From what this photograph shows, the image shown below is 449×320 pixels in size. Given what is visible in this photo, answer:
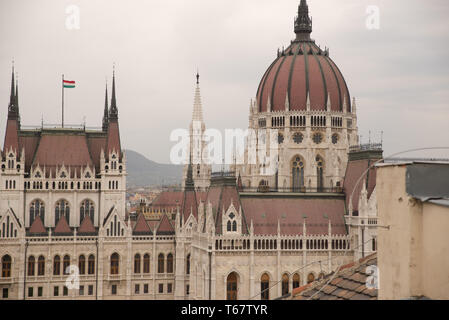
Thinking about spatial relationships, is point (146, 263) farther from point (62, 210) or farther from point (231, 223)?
point (231, 223)

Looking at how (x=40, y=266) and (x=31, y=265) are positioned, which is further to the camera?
(x=40, y=266)

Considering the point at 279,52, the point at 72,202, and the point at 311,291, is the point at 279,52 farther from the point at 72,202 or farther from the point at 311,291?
the point at 311,291

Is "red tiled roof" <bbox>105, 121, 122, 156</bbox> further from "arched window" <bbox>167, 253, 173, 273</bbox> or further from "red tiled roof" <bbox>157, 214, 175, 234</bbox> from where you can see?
"arched window" <bbox>167, 253, 173, 273</bbox>

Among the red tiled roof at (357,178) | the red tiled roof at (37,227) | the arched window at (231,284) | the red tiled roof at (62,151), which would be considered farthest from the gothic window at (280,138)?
the red tiled roof at (37,227)

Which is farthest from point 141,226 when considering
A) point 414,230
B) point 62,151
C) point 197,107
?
point 414,230

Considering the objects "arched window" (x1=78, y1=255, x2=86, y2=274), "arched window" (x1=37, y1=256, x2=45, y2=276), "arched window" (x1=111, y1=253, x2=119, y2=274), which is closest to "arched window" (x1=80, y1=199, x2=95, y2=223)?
"arched window" (x1=78, y1=255, x2=86, y2=274)

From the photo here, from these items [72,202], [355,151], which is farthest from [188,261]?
[355,151]
